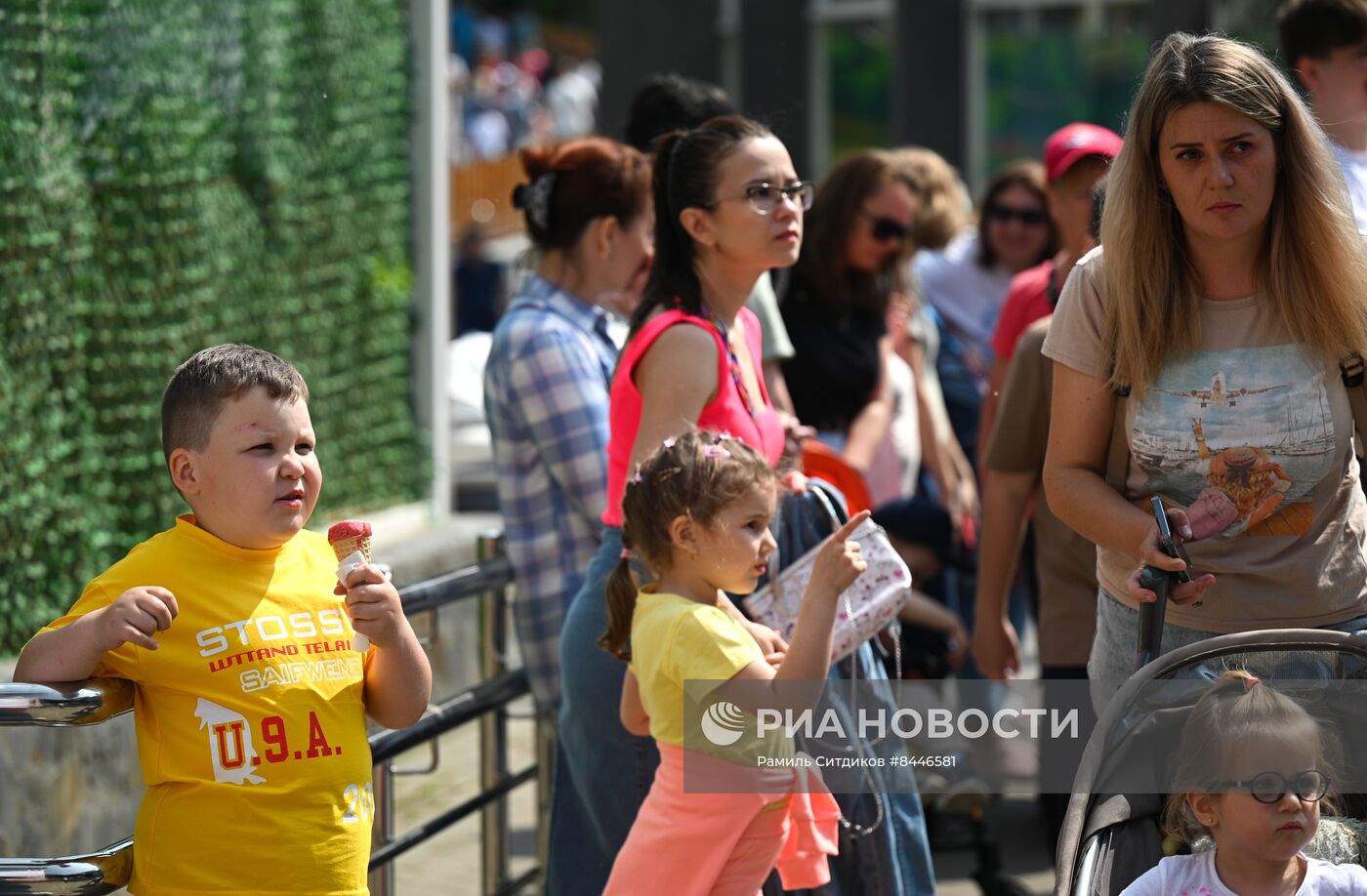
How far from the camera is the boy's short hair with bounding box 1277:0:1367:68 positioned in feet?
14.8

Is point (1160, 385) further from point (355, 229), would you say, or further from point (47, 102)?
point (355, 229)

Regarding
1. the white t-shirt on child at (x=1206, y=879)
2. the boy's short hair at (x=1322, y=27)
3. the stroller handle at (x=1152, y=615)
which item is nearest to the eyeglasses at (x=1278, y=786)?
the white t-shirt on child at (x=1206, y=879)

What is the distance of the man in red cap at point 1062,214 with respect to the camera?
16.5 feet

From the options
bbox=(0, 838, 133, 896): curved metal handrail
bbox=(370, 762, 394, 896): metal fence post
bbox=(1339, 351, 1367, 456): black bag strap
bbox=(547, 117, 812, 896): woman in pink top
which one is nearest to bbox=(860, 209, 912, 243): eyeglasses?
bbox=(547, 117, 812, 896): woman in pink top

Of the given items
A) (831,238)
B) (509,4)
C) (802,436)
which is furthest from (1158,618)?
(509,4)

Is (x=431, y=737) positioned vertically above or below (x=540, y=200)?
below

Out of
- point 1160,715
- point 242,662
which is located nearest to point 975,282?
point 1160,715

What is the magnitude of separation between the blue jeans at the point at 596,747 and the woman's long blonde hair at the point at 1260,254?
1.20m

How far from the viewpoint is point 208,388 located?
2.88m

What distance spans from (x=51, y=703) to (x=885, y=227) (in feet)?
12.7

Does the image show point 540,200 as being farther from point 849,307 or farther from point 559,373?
point 849,307

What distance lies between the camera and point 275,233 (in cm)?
716

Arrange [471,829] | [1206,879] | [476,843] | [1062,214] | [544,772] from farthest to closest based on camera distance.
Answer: [471,829] < [476,843] < [1062,214] < [544,772] < [1206,879]

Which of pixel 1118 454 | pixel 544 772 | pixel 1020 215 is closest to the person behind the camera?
pixel 1118 454
